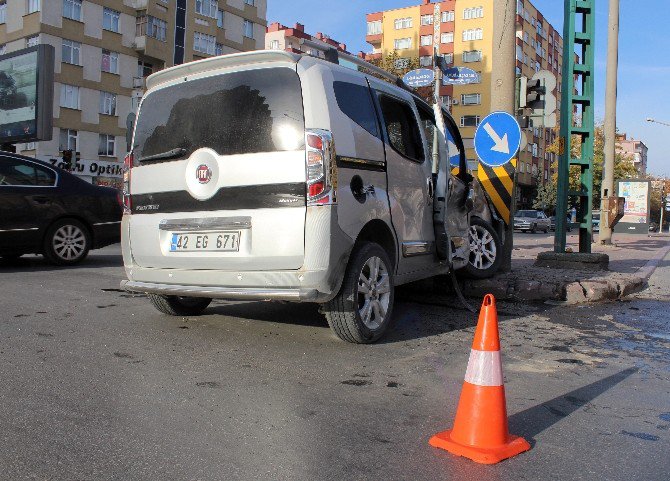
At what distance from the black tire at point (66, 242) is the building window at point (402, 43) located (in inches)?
2672

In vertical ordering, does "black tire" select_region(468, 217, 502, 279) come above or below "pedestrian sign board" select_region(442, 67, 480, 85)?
below

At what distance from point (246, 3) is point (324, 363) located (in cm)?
5028

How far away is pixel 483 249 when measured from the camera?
324 inches

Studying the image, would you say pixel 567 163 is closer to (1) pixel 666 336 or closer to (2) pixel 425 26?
(1) pixel 666 336

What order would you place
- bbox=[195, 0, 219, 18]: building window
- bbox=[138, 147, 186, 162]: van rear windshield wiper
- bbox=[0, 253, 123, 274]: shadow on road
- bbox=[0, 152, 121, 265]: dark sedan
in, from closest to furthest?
bbox=[138, 147, 186, 162]: van rear windshield wiper < bbox=[0, 152, 121, 265]: dark sedan < bbox=[0, 253, 123, 274]: shadow on road < bbox=[195, 0, 219, 18]: building window

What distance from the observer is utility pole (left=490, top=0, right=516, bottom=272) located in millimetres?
8891

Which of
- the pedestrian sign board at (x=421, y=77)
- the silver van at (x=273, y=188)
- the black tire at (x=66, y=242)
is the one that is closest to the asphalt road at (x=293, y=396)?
the silver van at (x=273, y=188)

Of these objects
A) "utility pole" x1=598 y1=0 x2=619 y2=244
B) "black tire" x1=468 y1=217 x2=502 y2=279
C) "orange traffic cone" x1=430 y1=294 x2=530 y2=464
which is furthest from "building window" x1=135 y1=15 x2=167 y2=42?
"orange traffic cone" x1=430 y1=294 x2=530 y2=464

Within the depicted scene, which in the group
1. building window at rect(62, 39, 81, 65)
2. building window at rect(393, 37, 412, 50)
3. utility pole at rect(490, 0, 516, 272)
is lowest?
utility pole at rect(490, 0, 516, 272)

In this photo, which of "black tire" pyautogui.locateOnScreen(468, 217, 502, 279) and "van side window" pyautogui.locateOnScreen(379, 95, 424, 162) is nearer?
"van side window" pyautogui.locateOnScreen(379, 95, 424, 162)

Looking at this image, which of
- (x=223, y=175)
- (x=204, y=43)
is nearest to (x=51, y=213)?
(x=223, y=175)

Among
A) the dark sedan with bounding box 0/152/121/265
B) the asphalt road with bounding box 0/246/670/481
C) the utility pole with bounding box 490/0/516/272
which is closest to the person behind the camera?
the asphalt road with bounding box 0/246/670/481

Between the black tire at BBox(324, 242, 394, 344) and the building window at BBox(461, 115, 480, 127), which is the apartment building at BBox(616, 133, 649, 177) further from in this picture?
the black tire at BBox(324, 242, 394, 344)

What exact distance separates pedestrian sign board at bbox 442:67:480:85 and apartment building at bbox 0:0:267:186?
84.0ft
